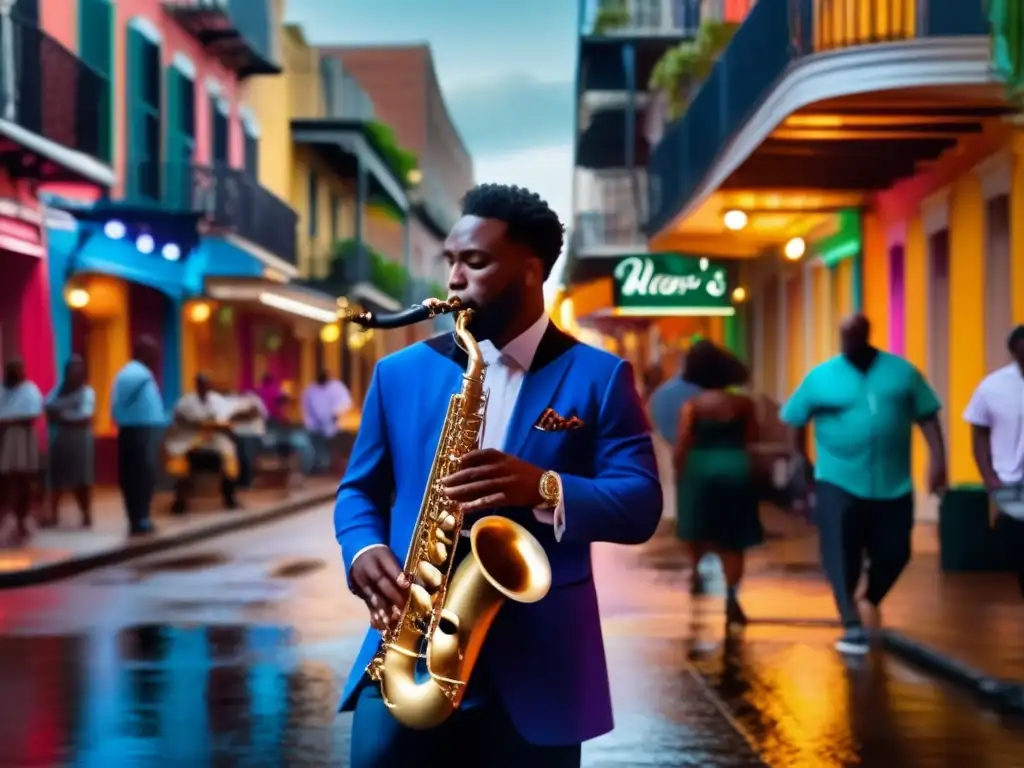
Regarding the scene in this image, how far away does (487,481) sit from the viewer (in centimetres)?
360

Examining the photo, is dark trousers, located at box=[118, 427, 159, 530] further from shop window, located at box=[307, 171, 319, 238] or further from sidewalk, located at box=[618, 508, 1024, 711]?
shop window, located at box=[307, 171, 319, 238]

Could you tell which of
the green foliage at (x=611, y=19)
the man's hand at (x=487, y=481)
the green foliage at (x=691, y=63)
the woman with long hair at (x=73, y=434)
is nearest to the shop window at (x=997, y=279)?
the woman with long hair at (x=73, y=434)

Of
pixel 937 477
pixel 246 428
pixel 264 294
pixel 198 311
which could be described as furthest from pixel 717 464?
pixel 264 294

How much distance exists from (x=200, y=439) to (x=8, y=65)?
4656mm

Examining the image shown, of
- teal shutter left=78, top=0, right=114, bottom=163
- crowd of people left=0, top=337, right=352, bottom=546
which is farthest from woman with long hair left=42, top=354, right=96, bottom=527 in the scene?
teal shutter left=78, top=0, right=114, bottom=163

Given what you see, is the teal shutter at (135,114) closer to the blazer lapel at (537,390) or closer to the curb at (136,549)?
the curb at (136,549)

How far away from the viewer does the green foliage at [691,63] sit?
26.2 metres

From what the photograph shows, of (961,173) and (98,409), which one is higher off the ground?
(961,173)

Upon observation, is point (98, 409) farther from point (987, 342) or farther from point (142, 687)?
point (142, 687)

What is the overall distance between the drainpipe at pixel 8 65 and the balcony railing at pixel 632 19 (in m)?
17.9

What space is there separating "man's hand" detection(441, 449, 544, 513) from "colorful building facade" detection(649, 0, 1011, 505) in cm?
782

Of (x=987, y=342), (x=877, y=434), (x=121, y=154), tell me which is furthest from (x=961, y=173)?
(x=121, y=154)

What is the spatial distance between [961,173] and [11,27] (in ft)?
30.2

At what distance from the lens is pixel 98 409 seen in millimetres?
26953
